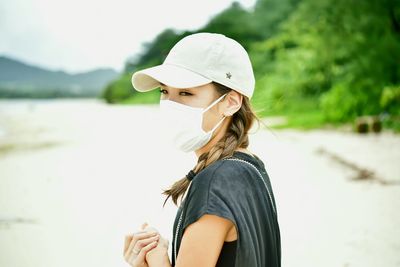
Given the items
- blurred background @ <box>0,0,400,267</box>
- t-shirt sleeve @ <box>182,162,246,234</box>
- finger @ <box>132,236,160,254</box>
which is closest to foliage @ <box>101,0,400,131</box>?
blurred background @ <box>0,0,400,267</box>

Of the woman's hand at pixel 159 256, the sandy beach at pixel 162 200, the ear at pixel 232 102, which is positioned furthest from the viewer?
the sandy beach at pixel 162 200

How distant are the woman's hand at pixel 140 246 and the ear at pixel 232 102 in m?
0.50

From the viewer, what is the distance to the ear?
1.59 meters

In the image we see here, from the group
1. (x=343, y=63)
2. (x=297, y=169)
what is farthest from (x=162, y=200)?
(x=343, y=63)

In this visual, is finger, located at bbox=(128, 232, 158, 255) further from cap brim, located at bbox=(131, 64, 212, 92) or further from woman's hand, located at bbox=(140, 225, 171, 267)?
cap brim, located at bbox=(131, 64, 212, 92)

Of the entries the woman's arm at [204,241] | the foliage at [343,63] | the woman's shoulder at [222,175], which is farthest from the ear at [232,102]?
the foliage at [343,63]

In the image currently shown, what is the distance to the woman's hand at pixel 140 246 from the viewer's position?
150cm

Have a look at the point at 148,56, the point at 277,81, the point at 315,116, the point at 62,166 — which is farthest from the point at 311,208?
the point at 148,56

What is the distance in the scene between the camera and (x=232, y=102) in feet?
5.26

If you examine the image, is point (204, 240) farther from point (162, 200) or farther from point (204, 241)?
point (162, 200)

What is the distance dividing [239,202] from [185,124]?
0.44m

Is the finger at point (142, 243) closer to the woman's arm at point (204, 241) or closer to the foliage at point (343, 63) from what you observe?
the woman's arm at point (204, 241)

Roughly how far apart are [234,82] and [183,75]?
0.18 m

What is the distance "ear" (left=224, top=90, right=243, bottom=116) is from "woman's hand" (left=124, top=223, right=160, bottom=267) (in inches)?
19.6
